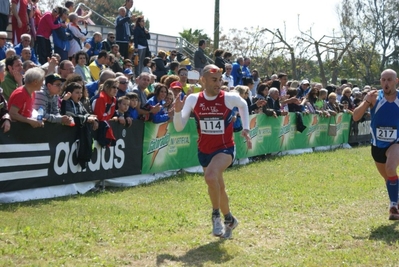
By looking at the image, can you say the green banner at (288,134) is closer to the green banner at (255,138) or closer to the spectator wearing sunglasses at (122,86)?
the green banner at (255,138)

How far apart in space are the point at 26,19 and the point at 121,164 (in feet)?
18.7

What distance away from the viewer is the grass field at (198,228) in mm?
7172

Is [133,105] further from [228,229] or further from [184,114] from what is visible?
[228,229]

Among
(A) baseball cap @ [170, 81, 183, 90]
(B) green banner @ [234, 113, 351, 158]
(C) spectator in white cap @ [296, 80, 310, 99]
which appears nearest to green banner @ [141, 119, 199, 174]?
(A) baseball cap @ [170, 81, 183, 90]

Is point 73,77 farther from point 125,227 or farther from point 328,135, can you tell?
point 328,135

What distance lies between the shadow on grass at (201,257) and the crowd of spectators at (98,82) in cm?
240

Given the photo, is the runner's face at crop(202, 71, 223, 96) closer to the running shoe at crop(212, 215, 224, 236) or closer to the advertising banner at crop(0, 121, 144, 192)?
the running shoe at crop(212, 215, 224, 236)

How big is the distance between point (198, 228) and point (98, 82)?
4.99m

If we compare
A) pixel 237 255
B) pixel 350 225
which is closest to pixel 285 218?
pixel 350 225

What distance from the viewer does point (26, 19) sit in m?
15.9

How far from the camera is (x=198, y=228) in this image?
880 centimetres

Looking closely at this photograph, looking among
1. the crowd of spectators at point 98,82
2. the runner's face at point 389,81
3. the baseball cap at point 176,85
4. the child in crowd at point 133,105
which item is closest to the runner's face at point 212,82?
the crowd of spectators at point 98,82

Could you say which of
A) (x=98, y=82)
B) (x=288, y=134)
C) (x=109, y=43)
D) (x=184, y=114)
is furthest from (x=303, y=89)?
(x=184, y=114)

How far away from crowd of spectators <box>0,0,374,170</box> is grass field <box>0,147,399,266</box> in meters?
1.48
